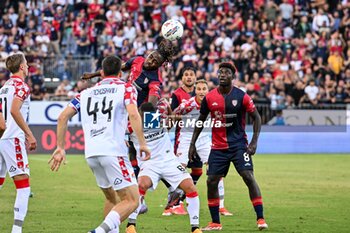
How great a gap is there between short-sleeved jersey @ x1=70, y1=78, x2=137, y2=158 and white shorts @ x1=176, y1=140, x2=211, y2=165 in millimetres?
5764

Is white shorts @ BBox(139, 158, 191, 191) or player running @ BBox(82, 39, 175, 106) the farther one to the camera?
player running @ BBox(82, 39, 175, 106)

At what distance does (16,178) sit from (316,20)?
26839 millimetres

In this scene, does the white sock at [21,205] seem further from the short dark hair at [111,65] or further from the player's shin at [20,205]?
the short dark hair at [111,65]

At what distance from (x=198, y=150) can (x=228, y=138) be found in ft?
9.60

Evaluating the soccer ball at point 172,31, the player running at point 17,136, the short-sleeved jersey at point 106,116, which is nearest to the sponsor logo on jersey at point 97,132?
the short-sleeved jersey at point 106,116

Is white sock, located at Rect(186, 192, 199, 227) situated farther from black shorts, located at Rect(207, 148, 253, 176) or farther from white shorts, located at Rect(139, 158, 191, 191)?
black shorts, located at Rect(207, 148, 253, 176)

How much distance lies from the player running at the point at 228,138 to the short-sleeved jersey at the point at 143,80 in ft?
2.72

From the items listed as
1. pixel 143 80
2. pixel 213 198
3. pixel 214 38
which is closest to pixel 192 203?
pixel 213 198

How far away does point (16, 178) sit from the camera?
41.1 feet

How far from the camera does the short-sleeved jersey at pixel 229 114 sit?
1378cm

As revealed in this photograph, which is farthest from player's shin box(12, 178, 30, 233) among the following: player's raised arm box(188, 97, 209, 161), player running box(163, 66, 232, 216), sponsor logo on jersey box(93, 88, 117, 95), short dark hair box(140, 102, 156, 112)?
player running box(163, 66, 232, 216)

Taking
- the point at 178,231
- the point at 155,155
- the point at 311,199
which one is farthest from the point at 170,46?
the point at 311,199

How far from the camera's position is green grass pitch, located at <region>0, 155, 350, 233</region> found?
551 inches

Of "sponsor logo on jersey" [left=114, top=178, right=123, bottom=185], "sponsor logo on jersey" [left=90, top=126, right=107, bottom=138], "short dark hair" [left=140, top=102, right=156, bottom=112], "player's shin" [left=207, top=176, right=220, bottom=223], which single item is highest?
"sponsor logo on jersey" [left=90, top=126, right=107, bottom=138]
